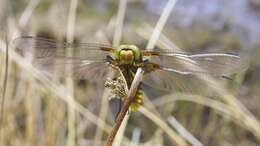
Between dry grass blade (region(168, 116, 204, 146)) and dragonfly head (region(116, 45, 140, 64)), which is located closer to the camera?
dragonfly head (region(116, 45, 140, 64))

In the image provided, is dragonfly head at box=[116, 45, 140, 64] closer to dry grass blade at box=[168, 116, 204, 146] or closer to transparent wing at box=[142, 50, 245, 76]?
transparent wing at box=[142, 50, 245, 76]

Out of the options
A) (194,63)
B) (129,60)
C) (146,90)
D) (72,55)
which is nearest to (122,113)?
(129,60)

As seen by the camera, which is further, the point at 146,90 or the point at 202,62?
the point at 146,90

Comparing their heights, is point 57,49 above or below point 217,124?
above

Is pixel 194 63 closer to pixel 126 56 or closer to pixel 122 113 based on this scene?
pixel 126 56

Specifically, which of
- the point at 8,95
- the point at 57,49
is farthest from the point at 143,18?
the point at 57,49

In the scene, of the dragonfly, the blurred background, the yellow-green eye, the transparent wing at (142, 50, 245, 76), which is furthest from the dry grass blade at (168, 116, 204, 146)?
the yellow-green eye

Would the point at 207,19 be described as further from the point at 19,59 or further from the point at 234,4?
the point at 19,59
